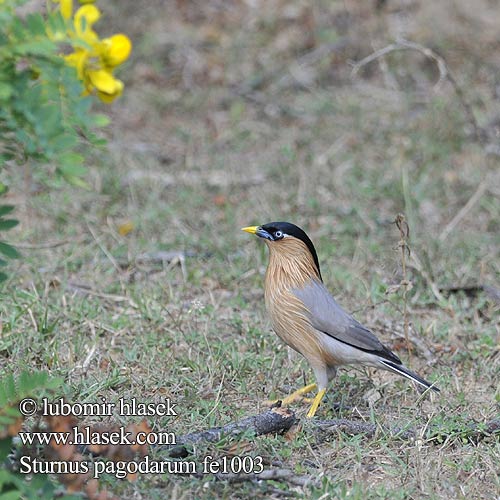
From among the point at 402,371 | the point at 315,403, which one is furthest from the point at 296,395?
the point at 402,371

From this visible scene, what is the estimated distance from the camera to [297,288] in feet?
16.1

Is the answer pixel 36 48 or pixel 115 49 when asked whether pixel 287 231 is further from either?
pixel 36 48

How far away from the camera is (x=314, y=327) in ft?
15.8

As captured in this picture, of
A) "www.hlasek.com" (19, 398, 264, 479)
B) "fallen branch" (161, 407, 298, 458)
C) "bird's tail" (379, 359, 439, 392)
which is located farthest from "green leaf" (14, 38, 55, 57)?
"bird's tail" (379, 359, 439, 392)

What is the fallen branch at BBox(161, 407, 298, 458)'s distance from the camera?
13.2ft

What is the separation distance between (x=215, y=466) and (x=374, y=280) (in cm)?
270

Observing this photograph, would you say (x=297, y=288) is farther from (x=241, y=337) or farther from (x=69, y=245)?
(x=69, y=245)

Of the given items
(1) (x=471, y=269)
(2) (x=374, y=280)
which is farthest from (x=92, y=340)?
(1) (x=471, y=269)

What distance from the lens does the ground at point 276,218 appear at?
4.56 metres

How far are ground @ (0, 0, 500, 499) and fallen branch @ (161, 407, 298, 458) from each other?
6cm

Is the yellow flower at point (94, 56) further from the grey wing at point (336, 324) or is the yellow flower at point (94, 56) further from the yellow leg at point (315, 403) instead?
the yellow leg at point (315, 403)

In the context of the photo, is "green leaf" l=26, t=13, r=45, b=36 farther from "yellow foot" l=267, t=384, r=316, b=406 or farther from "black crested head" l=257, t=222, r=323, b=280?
"yellow foot" l=267, t=384, r=316, b=406

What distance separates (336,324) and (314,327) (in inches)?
4.4

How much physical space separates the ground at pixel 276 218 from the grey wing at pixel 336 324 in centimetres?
34
